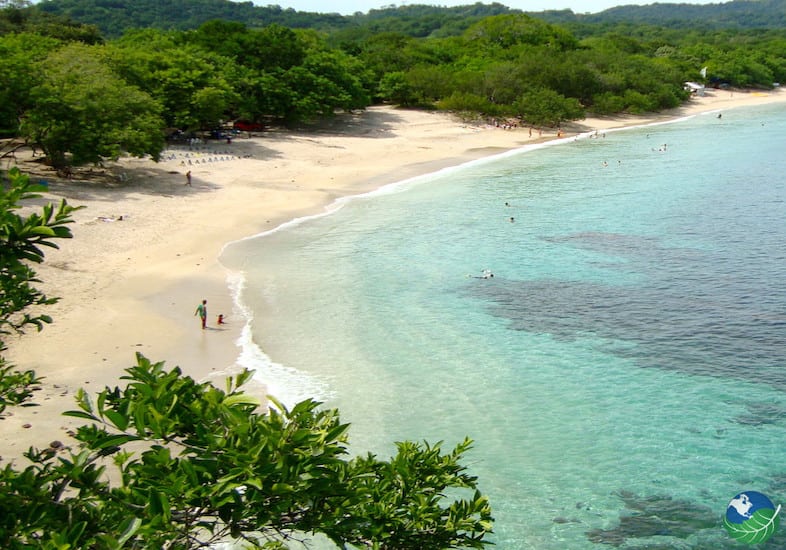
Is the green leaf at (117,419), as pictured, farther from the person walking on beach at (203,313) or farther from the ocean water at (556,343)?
the person walking on beach at (203,313)

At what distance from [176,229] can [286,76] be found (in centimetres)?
2715

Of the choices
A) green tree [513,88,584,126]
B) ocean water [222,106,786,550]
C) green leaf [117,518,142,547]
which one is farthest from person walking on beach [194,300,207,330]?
green tree [513,88,584,126]

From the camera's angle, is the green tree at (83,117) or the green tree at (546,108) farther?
the green tree at (546,108)

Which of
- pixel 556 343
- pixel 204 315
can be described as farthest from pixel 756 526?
pixel 204 315

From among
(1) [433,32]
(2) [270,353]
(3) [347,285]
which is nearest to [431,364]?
(2) [270,353]

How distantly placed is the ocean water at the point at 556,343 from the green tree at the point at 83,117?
9732 mm

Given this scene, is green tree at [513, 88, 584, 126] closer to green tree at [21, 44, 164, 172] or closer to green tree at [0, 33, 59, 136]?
green tree at [21, 44, 164, 172]

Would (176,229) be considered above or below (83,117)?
below

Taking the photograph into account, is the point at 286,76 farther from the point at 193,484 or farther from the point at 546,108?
the point at 193,484

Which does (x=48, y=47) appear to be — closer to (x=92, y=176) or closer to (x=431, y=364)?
(x=92, y=176)

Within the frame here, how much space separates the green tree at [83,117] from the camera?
32875 millimetres

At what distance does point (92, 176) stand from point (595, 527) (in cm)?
3179

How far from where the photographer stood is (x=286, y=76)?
178 feet

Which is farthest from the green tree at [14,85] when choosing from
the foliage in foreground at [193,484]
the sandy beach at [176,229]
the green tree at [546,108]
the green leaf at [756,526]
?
the green tree at [546,108]
